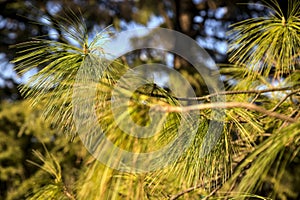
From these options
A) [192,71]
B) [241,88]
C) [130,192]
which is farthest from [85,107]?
[192,71]

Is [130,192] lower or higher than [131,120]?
lower

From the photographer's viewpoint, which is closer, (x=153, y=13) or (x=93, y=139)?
(x=93, y=139)

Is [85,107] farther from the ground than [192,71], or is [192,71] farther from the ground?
[192,71]

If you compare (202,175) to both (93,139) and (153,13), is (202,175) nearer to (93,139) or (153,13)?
(93,139)

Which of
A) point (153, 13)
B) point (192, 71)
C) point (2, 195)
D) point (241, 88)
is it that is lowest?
point (2, 195)

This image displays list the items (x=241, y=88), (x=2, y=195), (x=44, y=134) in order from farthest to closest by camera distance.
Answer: (x=2, y=195)
(x=44, y=134)
(x=241, y=88)

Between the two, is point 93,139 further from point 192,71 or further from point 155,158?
point 192,71

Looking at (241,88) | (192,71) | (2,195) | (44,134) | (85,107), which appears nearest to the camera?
(85,107)

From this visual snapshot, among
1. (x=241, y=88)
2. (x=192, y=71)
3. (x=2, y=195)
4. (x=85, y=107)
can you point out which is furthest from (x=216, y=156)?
(x=2, y=195)

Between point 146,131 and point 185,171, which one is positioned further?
point 185,171
